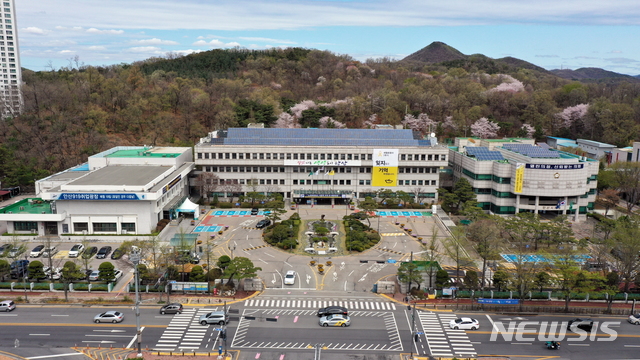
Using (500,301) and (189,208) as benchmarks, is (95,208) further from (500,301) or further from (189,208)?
(500,301)

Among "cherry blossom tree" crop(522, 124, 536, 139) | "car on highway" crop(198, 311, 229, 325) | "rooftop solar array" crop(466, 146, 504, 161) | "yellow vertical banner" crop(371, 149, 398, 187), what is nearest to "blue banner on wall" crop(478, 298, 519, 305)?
"car on highway" crop(198, 311, 229, 325)

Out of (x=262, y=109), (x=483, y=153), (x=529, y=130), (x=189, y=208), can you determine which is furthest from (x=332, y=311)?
(x=529, y=130)

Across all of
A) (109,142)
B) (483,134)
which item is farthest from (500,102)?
(109,142)

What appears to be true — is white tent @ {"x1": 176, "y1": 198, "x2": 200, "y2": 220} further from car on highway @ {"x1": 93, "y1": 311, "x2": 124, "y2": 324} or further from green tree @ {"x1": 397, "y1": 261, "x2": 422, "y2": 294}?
green tree @ {"x1": 397, "y1": 261, "x2": 422, "y2": 294}

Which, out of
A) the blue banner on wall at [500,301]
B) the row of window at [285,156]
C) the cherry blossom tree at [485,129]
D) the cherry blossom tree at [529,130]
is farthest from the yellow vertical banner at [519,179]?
the cherry blossom tree at [529,130]

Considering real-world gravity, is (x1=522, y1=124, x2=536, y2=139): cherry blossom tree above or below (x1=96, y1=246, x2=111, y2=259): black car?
above
